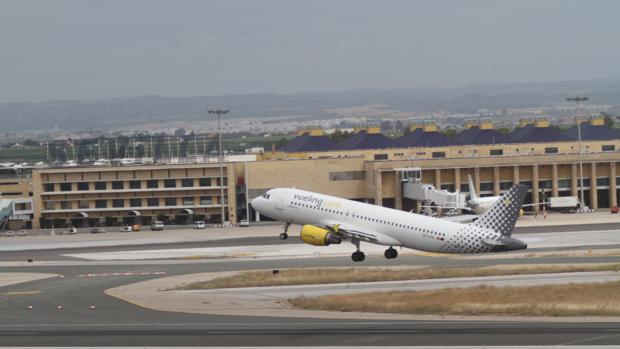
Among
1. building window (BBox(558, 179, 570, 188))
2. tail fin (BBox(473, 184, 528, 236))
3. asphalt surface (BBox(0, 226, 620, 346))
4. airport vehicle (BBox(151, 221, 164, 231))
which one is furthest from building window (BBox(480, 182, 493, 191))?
asphalt surface (BBox(0, 226, 620, 346))

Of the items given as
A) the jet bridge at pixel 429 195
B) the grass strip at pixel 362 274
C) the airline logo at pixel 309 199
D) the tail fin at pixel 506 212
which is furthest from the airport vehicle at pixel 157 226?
the tail fin at pixel 506 212

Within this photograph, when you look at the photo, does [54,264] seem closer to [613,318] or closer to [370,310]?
[370,310]

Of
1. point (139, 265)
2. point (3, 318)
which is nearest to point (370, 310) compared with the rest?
point (3, 318)

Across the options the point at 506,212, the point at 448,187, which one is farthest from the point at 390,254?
the point at 448,187

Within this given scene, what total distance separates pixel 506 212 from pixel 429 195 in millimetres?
61823

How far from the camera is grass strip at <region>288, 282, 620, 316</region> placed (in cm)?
5756

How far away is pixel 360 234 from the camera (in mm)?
86938

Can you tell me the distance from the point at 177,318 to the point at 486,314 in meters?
15.8

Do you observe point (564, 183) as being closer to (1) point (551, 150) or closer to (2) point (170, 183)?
(1) point (551, 150)

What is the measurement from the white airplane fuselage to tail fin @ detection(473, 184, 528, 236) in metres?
0.53

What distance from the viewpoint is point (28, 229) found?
152 m

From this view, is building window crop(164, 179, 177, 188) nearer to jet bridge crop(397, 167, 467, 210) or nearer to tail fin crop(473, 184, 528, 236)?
jet bridge crop(397, 167, 467, 210)

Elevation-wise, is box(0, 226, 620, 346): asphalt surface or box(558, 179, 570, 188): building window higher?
box(558, 179, 570, 188): building window

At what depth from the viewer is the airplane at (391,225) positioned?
261 ft
